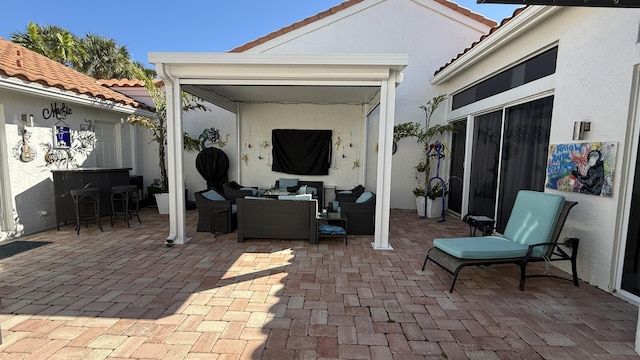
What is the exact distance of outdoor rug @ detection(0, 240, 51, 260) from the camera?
379 centimetres

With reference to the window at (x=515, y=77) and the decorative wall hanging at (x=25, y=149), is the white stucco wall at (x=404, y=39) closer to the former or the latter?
the window at (x=515, y=77)

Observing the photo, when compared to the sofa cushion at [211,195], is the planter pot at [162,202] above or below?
below

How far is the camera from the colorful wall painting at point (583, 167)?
296 cm

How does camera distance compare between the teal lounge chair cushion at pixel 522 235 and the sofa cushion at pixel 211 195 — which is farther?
the sofa cushion at pixel 211 195

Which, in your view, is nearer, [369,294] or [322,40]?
[369,294]

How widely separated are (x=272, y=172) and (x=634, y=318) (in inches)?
278

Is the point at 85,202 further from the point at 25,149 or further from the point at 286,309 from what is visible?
the point at 286,309

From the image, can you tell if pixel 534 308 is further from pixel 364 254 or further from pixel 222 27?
pixel 222 27

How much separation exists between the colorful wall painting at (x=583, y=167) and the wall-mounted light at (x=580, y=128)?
0.11m

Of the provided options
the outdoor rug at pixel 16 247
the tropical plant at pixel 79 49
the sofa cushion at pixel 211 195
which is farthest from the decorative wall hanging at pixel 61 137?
the tropical plant at pixel 79 49

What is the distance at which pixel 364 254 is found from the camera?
160 inches

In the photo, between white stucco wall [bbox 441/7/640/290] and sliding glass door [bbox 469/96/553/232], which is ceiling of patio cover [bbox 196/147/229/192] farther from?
white stucco wall [bbox 441/7/640/290]

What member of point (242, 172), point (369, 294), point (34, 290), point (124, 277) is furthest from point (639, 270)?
point (242, 172)

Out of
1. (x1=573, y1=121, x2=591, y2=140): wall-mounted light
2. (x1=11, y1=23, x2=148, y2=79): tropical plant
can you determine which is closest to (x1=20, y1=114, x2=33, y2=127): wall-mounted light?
(x1=11, y1=23, x2=148, y2=79): tropical plant
